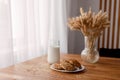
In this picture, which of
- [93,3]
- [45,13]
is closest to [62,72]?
[45,13]

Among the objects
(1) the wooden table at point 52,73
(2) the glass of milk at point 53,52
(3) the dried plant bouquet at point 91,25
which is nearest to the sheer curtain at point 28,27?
(1) the wooden table at point 52,73

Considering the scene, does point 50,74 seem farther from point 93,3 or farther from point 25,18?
point 93,3

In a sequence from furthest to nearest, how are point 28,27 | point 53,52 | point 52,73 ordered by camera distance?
point 28,27, point 53,52, point 52,73

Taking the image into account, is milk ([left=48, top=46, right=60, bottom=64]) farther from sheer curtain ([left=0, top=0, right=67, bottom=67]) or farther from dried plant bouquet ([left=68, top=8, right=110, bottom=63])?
sheer curtain ([left=0, top=0, right=67, bottom=67])

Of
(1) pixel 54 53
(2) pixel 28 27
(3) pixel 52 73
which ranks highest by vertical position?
(2) pixel 28 27

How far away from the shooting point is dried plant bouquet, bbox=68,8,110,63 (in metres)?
1.64

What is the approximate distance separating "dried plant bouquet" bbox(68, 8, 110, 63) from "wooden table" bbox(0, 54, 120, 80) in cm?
12

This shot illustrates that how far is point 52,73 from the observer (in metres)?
1.41

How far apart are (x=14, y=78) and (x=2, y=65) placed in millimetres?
726

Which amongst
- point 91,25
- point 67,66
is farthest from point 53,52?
point 91,25

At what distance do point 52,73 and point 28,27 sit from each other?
1059 mm

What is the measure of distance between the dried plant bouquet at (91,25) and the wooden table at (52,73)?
0.12 metres

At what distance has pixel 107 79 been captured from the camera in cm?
130

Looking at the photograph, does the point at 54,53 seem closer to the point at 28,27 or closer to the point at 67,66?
the point at 67,66
